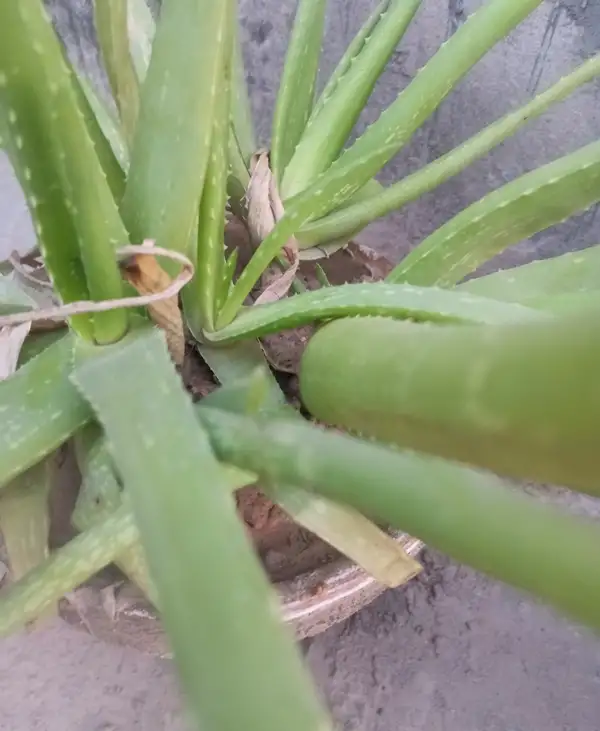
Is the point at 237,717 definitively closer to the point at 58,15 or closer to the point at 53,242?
the point at 53,242

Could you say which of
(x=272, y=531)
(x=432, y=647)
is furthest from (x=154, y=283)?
(x=432, y=647)

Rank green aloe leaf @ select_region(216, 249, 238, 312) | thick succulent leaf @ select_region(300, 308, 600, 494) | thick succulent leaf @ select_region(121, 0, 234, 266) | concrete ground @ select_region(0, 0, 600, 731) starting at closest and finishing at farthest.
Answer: thick succulent leaf @ select_region(300, 308, 600, 494) → thick succulent leaf @ select_region(121, 0, 234, 266) → green aloe leaf @ select_region(216, 249, 238, 312) → concrete ground @ select_region(0, 0, 600, 731)

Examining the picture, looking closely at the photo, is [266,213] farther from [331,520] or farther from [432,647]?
[432,647]

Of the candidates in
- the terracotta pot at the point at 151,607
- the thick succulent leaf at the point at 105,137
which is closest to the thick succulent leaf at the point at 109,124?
the thick succulent leaf at the point at 105,137

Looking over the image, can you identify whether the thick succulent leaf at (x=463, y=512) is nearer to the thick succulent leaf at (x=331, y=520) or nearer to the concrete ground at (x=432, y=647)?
the thick succulent leaf at (x=331, y=520)

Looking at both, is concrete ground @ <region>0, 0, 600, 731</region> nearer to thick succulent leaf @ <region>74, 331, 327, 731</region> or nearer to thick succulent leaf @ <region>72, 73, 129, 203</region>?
thick succulent leaf @ <region>72, 73, 129, 203</region>

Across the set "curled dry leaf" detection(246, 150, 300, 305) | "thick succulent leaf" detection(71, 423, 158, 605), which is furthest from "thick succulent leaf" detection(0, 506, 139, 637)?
"curled dry leaf" detection(246, 150, 300, 305)
